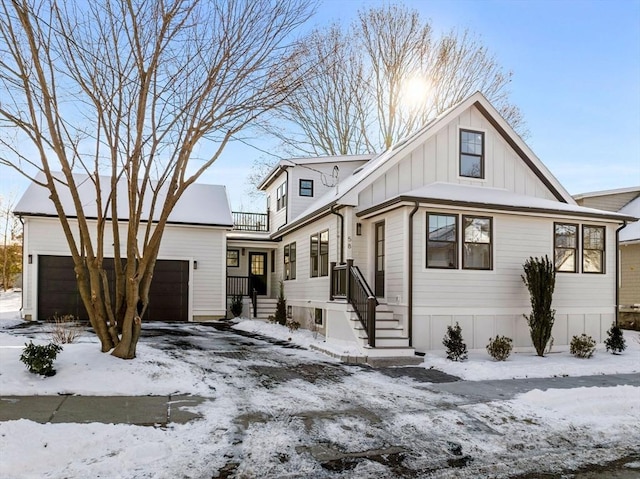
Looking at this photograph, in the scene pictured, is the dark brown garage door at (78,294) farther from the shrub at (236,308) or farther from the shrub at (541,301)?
the shrub at (541,301)

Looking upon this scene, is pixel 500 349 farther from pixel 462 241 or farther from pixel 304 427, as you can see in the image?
pixel 304 427

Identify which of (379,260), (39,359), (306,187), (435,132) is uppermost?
(435,132)

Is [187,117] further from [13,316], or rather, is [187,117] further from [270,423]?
[13,316]

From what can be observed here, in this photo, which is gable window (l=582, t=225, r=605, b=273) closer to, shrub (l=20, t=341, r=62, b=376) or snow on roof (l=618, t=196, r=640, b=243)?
snow on roof (l=618, t=196, r=640, b=243)

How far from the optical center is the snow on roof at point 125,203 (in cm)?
1761

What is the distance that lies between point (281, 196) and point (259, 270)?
365 cm

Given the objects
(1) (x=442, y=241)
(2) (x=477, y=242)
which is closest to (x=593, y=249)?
(2) (x=477, y=242)

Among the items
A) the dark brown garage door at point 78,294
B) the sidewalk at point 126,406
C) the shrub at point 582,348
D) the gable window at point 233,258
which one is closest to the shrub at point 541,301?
the shrub at point 582,348

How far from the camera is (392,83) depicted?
26.6m

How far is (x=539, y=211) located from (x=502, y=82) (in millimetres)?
17246

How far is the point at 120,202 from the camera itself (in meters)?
19.2

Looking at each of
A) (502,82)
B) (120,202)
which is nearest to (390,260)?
(120,202)

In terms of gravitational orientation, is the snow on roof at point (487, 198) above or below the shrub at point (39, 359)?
above

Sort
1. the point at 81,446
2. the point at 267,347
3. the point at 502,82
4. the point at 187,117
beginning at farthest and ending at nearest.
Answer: the point at 502,82 → the point at 267,347 → the point at 187,117 → the point at 81,446
